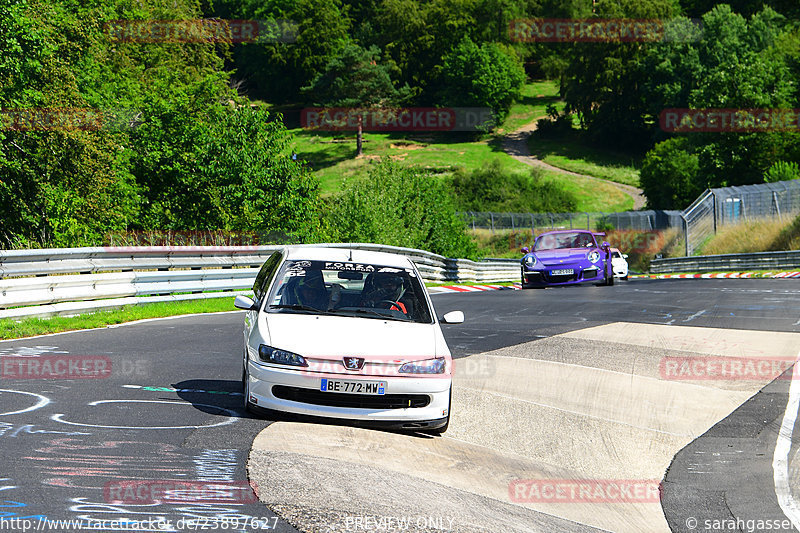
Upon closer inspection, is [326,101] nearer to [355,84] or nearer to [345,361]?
[355,84]

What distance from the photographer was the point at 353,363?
7.11 m

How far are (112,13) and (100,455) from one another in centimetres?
4447

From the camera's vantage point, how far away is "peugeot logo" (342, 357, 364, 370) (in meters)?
7.10

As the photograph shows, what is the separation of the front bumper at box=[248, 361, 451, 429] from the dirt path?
256 ft

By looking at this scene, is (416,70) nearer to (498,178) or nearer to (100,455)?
(498,178)

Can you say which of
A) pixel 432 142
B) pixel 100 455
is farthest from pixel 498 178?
pixel 100 455

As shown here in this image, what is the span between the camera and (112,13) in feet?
152

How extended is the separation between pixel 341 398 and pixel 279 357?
22.7 inches

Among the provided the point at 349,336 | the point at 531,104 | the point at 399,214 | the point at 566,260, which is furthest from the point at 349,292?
the point at 531,104

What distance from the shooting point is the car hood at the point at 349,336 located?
7184mm

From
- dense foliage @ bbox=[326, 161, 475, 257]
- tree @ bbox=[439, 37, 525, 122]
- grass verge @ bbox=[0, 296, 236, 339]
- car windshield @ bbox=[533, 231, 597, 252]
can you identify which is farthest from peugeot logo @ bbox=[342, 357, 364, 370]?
tree @ bbox=[439, 37, 525, 122]

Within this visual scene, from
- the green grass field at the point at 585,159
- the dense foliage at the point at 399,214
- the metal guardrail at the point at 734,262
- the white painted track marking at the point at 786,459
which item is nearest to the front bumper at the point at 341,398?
the white painted track marking at the point at 786,459

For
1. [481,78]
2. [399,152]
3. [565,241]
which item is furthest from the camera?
[481,78]

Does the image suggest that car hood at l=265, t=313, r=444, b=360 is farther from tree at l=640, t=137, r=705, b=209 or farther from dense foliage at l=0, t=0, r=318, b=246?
tree at l=640, t=137, r=705, b=209
